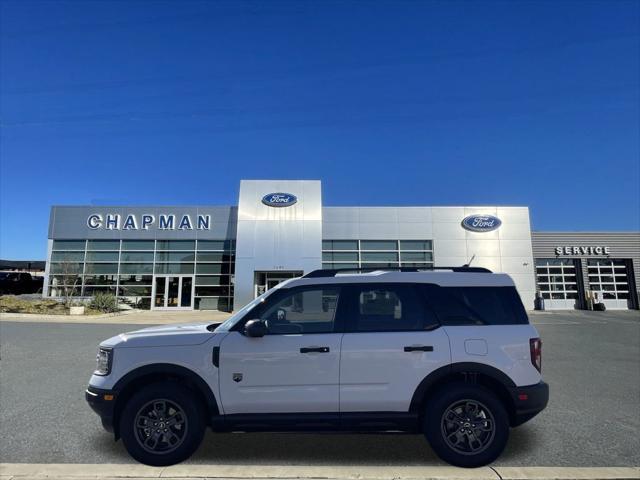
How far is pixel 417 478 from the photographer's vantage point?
362 centimetres

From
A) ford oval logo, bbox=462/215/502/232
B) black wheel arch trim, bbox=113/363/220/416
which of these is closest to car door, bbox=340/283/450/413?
black wheel arch trim, bbox=113/363/220/416

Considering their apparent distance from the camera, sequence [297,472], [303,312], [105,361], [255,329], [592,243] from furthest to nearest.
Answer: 1. [592,243]
2. [303,312]
3. [105,361]
4. [255,329]
5. [297,472]

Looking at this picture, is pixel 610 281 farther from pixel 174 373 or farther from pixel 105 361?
pixel 105 361

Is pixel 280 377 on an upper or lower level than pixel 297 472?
upper

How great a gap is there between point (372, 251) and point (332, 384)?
23.7 m

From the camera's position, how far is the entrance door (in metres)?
27.0

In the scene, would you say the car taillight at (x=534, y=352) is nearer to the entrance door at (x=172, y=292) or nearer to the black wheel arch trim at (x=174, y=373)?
the black wheel arch trim at (x=174, y=373)

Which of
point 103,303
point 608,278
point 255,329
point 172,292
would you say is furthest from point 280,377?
point 608,278

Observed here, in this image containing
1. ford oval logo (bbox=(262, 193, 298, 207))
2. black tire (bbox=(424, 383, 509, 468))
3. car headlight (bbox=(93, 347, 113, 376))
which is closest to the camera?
black tire (bbox=(424, 383, 509, 468))

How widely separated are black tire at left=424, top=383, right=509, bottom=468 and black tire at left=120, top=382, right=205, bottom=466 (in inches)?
91.0

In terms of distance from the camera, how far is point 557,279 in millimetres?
29703

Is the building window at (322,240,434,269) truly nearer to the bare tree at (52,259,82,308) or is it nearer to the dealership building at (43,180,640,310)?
the dealership building at (43,180,640,310)

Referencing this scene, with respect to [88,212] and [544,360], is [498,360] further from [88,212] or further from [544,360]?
[88,212]

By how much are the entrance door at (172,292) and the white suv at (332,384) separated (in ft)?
79.0
